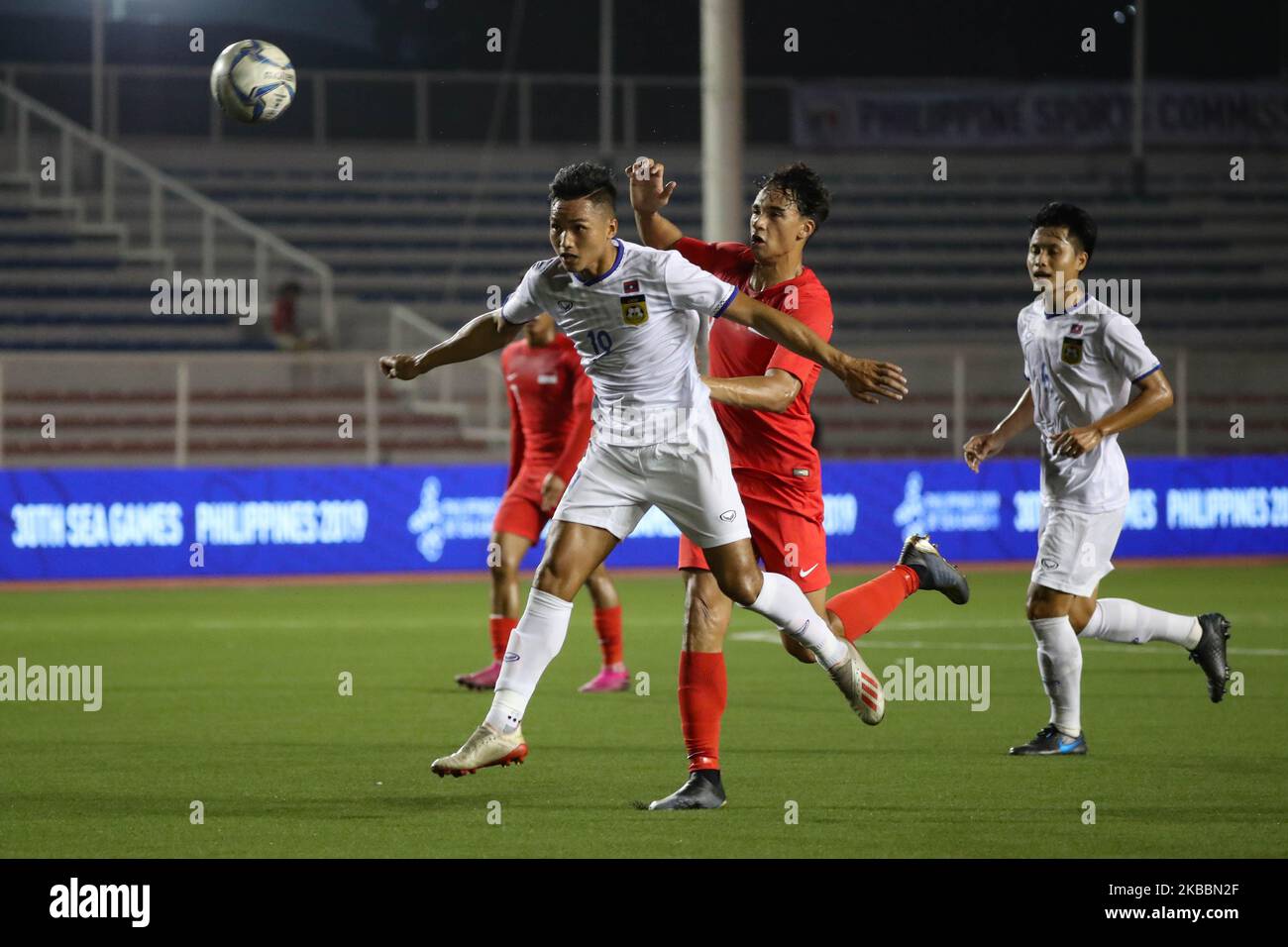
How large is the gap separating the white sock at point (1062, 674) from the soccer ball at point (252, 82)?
17.3 ft

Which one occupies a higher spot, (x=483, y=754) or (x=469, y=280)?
(x=469, y=280)

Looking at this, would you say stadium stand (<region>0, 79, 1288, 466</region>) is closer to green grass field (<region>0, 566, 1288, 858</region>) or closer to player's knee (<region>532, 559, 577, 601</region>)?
green grass field (<region>0, 566, 1288, 858</region>)

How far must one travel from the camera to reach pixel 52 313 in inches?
993

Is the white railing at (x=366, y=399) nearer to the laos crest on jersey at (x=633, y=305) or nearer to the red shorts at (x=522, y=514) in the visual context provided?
the red shorts at (x=522, y=514)

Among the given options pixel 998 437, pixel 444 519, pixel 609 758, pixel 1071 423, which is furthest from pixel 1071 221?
pixel 444 519

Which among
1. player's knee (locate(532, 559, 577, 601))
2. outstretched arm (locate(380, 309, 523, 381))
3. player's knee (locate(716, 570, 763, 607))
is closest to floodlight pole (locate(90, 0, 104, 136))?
outstretched arm (locate(380, 309, 523, 381))

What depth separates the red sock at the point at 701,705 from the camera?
253 inches

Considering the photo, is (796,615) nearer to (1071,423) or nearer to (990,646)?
(1071,423)

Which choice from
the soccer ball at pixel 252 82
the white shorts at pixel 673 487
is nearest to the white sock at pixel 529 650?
the white shorts at pixel 673 487

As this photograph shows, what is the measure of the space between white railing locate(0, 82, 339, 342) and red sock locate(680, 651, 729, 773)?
60.2 feet

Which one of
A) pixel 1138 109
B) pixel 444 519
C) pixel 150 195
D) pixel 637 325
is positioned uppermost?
pixel 1138 109

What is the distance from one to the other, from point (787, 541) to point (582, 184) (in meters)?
1.65

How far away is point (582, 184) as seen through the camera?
20.7 feet
